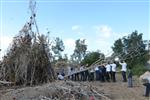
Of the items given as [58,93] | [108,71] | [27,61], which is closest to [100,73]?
[108,71]

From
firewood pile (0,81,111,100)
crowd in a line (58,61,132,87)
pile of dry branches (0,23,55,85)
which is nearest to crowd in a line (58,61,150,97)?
crowd in a line (58,61,132,87)

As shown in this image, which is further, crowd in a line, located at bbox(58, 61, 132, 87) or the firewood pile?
crowd in a line, located at bbox(58, 61, 132, 87)

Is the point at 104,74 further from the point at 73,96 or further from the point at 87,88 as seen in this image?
the point at 73,96

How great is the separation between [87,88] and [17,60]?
4340mm

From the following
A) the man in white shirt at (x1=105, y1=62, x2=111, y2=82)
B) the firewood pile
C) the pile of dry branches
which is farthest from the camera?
the man in white shirt at (x1=105, y1=62, x2=111, y2=82)

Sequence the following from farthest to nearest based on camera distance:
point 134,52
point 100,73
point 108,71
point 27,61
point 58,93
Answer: point 100,73
point 108,71
point 134,52
point 27,61
point 58,93

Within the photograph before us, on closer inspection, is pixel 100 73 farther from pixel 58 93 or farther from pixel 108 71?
pixel 58 93

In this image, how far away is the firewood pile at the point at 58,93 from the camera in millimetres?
12398

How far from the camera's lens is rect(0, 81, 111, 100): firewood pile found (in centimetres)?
1240

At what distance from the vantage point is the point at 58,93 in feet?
41.5

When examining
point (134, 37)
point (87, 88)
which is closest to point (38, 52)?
point (87, 88)

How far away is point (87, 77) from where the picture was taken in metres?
21.4

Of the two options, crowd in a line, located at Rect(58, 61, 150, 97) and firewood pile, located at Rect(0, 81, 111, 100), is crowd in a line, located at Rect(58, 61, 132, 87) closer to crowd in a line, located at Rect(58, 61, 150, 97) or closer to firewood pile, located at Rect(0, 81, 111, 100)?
crowd in a line, located at Rect(58, 61, 150, 97)

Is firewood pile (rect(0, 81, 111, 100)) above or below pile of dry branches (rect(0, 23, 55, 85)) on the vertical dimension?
below
